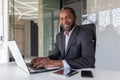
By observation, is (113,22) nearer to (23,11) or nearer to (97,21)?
(97,21)

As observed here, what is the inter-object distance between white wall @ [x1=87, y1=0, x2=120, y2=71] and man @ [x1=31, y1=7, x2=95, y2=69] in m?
1.76

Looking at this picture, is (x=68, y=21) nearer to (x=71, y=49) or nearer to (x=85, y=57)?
(x=71, y=49)

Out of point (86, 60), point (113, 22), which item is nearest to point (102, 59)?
point (113, 22)

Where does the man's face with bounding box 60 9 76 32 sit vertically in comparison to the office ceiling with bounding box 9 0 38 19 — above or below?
below

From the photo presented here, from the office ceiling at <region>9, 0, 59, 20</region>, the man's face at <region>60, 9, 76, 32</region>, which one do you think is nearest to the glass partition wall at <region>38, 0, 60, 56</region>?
the office ceiling at <region>9, 0, 59, 20</region>

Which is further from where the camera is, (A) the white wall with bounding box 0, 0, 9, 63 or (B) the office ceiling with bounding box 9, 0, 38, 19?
(B) the office ceiling with bounding box 9, 0, 38, 19

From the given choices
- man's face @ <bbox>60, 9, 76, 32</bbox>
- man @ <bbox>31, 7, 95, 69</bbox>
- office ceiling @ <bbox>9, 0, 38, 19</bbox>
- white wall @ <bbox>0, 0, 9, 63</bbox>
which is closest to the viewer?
man @ <bbox>31, 7, 95, 69</bbox>

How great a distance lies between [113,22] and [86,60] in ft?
7.17

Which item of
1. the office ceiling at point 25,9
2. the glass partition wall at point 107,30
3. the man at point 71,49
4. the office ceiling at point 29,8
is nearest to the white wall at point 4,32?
the office ceiling at point 25,9

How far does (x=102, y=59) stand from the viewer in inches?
145

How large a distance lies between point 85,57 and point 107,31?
2.22 meters

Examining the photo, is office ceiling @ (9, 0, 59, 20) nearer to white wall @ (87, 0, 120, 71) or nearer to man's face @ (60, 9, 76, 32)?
white wall @ (87, 0, 120, 71)

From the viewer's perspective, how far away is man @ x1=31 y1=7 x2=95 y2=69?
1449mm

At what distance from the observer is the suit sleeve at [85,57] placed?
146 centimetres
